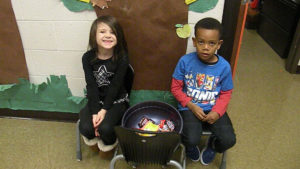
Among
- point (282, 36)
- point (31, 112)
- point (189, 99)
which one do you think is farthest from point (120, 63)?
point (282, 36)

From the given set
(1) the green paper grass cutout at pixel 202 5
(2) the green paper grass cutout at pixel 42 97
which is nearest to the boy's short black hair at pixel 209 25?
(1) the green paper grass cutout at pixel 202 5

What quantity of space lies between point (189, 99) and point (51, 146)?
3.37 feet

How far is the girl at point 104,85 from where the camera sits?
1466 mm

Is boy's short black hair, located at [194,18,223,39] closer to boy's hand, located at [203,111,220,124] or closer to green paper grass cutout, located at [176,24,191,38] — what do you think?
green paper grass cutout, located at [176,24,191,38]

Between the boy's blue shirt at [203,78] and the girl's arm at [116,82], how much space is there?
1.03ft

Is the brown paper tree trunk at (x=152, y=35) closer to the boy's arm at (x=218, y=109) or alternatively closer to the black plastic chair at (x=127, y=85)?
the black plastic chair at (x=127, y=85)

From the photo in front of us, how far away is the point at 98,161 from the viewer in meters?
1.65

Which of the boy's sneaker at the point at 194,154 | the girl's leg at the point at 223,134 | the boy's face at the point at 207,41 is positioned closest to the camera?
the boy's face at the point at 207,41

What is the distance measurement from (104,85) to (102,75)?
7 centimetres

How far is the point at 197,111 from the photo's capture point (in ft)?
4.72

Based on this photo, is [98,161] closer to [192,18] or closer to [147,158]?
[147,158]

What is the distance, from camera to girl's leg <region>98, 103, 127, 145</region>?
4.77 ft

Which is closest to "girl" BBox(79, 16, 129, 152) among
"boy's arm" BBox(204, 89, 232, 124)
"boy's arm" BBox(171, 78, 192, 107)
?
"boy's arm" BBox(171, 78, 192, 107)

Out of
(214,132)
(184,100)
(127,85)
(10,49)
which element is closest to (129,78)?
(127,85)
